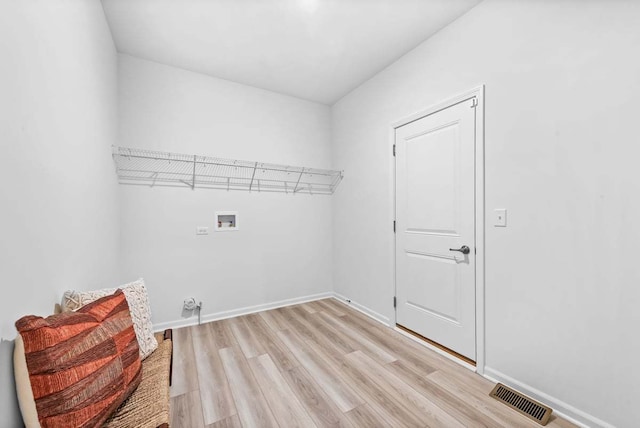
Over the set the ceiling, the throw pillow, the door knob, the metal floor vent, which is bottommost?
the metal floor vent

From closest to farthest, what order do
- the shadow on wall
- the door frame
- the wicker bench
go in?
the shadow on wall → the wicker bench → the door frame

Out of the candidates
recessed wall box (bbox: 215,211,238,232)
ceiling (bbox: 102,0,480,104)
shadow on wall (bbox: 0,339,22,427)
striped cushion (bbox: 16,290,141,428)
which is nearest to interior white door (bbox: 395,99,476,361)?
ceiling (bbox: 102,0,480,104)

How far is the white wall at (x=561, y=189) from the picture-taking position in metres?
1.39

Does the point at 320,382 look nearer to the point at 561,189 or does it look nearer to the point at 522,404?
Result: the point at 522,404

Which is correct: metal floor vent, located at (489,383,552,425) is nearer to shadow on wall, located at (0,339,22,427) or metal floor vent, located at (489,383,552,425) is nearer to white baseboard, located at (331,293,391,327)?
white baseboard, located at (331,293,391,327)

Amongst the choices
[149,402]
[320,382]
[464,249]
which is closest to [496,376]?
[464,249]

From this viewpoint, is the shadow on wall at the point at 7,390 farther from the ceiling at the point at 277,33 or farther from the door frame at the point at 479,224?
the door frame at the point at 479,224

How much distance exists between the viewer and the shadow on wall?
79cm

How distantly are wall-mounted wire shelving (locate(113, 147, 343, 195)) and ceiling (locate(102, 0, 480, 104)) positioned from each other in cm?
102

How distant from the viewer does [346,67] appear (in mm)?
2947

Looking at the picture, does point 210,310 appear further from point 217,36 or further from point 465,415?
point 217,36

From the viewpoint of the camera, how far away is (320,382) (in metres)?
1.95

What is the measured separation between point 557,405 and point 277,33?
3.41 m

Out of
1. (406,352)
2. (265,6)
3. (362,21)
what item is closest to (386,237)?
(406,352)
